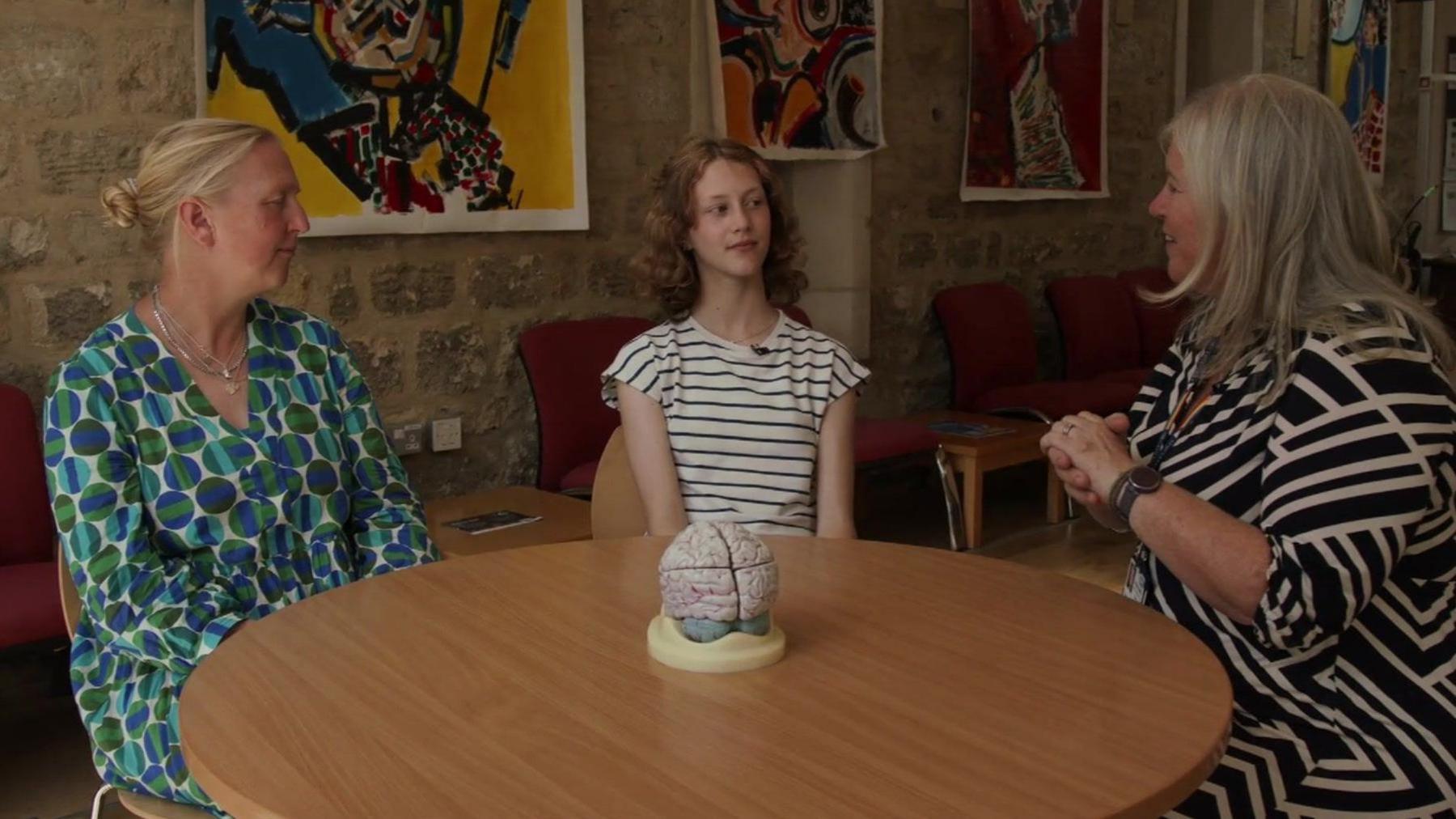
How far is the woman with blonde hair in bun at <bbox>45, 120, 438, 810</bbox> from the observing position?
206 centimetres

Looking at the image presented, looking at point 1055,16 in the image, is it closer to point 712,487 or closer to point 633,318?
point 633,318

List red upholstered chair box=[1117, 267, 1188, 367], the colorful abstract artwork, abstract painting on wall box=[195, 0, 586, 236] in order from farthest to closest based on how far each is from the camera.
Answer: the colorful abstract artwork
red upholstered chair box=[1117, 267, 1188, 367]
abstract painting on wall box=[195, 0, 586, 236]

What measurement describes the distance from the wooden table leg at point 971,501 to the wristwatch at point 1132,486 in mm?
3375

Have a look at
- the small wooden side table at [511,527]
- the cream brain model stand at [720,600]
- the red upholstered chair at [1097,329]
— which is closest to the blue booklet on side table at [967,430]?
the red upholstered chair at [1097,329]

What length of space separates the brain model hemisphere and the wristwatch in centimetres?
48

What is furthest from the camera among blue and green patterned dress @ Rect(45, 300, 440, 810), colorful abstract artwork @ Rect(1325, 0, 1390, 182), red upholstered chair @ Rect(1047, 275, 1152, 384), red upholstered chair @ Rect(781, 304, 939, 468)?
colorful abstract artwork @ Rect(1325, 0, 1390, 182)

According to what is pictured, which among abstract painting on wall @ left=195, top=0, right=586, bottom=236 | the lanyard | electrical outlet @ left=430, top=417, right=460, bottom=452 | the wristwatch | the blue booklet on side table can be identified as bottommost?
the blue booklet on side table

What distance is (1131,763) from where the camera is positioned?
53.6 inches

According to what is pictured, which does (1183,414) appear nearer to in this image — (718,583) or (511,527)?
(718,583)

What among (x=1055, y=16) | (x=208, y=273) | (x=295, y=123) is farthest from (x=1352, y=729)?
(x=1055, y=16)

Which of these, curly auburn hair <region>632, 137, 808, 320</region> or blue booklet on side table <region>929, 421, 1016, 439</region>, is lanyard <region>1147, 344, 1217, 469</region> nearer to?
curly auburn hair <region>632, 137, 808, 320</region>

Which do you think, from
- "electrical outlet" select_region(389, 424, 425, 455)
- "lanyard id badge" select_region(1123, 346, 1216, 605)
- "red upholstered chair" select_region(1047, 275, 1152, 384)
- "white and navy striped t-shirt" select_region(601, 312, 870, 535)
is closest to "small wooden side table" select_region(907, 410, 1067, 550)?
"red upholstered chair" select_region(1047, 275, 1152, 384)

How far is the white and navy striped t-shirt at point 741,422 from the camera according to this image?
8.69ft

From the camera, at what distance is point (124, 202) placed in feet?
7.77
